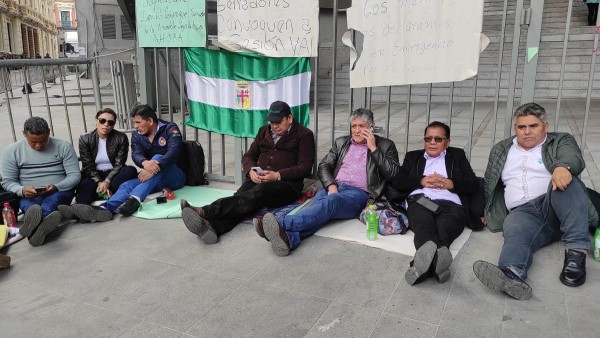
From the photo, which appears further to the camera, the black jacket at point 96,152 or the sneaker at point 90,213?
the black jacket at point 96,152

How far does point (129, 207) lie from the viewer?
4633 millimetres

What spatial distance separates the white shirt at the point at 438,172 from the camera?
394 cm

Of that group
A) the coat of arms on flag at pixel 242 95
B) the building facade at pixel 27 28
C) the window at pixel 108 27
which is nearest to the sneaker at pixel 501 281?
the coat of arms on flag at pixel 242 95

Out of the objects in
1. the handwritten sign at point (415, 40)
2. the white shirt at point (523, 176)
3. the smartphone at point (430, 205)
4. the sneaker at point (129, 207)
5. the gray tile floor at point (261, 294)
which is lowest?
the gray tile floor at point (261, 294)

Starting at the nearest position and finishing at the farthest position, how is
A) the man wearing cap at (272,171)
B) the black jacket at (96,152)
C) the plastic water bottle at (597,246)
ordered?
1. the plastic water bottle at (597,246)
2. the man wearing cap at (272,171)
3. the black jacket at (96,152)

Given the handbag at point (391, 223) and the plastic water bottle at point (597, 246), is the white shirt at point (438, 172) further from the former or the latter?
the plastic water bottle at point (597, 246)

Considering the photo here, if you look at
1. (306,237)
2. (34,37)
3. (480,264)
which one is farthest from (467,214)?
(34,37)

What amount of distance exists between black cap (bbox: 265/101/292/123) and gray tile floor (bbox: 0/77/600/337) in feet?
4.00

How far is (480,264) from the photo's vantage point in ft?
9.71

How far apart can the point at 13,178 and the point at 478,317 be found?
4.13m

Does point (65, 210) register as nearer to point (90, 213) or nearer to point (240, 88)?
point (90, 213)

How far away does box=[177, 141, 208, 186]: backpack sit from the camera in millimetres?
5578

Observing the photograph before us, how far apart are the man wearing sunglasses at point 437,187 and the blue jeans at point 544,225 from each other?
411mm

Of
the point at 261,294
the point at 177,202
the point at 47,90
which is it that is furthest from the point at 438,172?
the point at 47,90
